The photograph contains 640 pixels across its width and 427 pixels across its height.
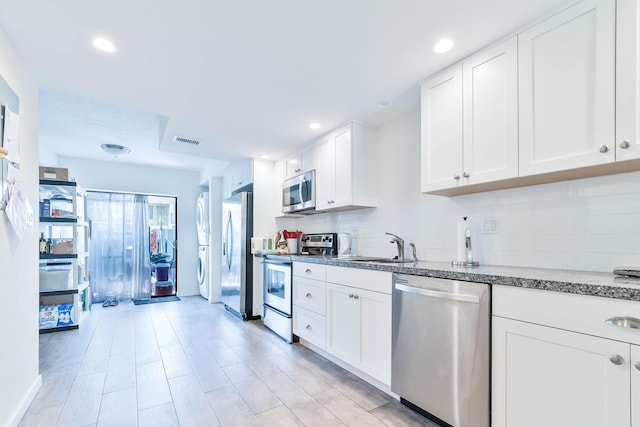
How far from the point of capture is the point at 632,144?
1.29 m

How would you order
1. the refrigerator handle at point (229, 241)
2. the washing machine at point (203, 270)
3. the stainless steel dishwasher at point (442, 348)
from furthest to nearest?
1. the washing machine at point (203, 270)
2. the refrigerator handle at point (229, 241)
3. the stainless steel dishwasher at point (442, 348)

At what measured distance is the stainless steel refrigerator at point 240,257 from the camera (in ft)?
13.7

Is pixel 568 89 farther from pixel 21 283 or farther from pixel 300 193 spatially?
pixel 21 283

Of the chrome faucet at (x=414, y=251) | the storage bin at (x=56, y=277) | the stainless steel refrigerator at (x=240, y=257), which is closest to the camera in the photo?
the chrome faucet at (x=414, y=251)

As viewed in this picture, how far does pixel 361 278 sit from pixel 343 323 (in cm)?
45

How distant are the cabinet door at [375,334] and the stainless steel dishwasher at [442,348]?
86mm

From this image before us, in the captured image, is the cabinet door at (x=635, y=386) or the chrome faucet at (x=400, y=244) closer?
the cabinet door at (x=635, y=386)

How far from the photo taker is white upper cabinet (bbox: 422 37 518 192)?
172 centimetres

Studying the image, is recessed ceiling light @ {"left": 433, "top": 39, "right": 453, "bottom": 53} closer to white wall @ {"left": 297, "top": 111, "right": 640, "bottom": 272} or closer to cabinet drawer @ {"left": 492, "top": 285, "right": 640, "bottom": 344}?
white wall @ {"left": 297, "top": 111, "right": 640, "bottom": 272}

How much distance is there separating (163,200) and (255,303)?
3.25 metres

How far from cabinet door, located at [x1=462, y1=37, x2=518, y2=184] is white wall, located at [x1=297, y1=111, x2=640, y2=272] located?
33 cm

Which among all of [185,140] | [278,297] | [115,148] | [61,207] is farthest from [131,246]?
[278,297]

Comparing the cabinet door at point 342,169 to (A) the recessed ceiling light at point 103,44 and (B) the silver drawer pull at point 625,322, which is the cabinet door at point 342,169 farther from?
(B) the silver drawer pull at point 625,322

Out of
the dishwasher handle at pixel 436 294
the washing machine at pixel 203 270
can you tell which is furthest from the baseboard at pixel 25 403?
the washing machine at pixel 203 270
